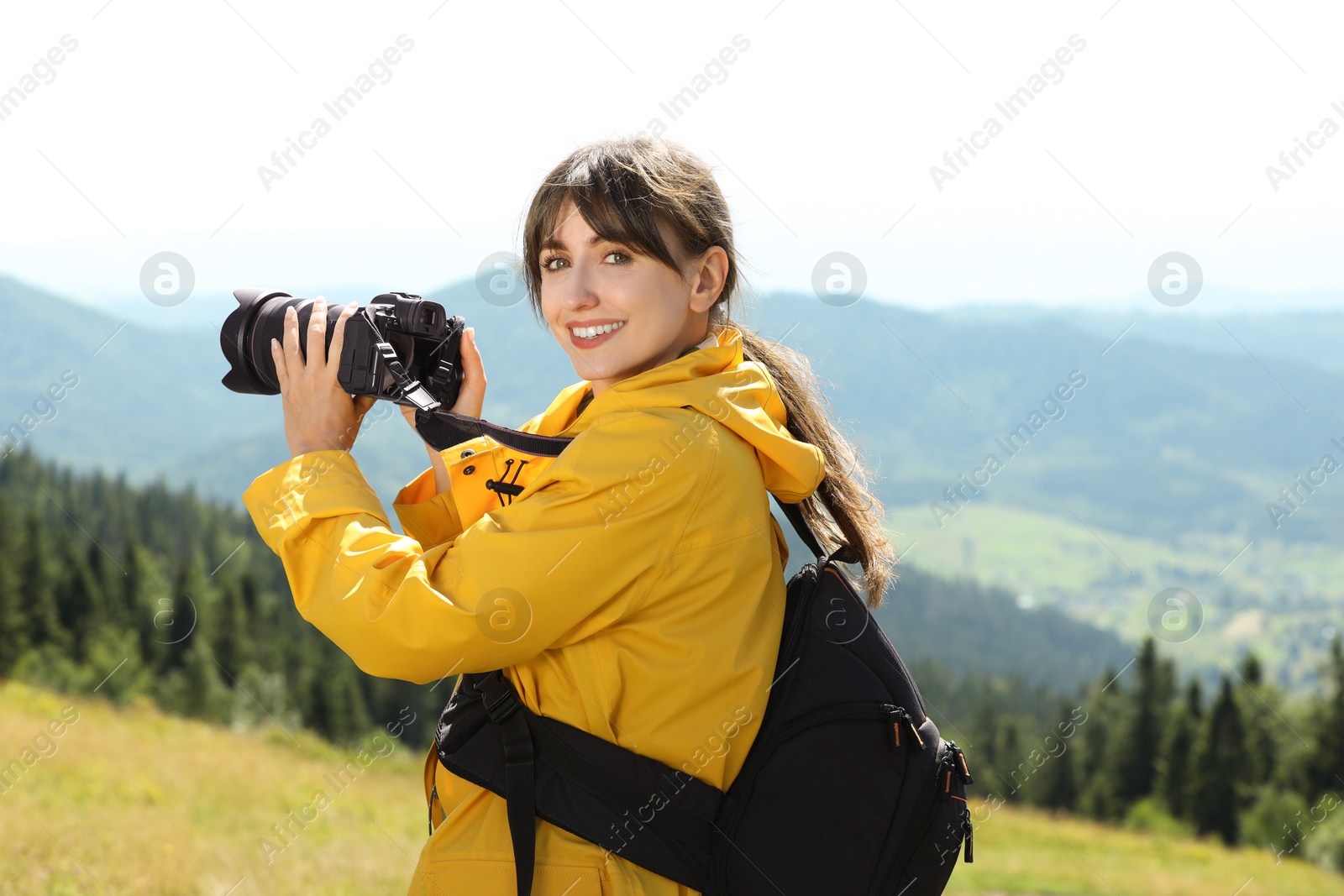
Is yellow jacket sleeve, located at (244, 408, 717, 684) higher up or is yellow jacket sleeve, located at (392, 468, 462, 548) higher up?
yellow jacket sleeve, located at (244, 408, 717, 684)

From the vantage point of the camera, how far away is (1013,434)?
333 inches

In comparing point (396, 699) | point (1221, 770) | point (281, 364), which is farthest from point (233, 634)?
point (281, 364)

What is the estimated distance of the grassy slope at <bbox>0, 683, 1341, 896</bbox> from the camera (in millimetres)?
5098

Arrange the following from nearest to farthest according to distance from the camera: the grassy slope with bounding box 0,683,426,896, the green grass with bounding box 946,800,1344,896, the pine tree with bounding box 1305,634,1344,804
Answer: the grassy slope with bounding box 0,683,426,896, the green grass with bounding box 946,800,1344,896, the pine tree with bounding box 1305,634,1344,804

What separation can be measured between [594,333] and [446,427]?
13.8 inches

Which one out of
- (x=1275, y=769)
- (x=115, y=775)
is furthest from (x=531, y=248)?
(x=1275, y=769)

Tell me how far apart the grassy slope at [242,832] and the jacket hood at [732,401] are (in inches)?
128

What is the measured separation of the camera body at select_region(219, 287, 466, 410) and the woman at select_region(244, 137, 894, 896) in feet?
0.14

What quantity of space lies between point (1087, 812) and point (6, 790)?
3738 centimetres

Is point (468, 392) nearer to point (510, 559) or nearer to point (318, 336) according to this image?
A: point (318, 336)

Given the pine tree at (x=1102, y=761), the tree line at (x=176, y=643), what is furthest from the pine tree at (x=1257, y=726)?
the tree line at (x=176, y=643)

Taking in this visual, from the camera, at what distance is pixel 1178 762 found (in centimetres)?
3462

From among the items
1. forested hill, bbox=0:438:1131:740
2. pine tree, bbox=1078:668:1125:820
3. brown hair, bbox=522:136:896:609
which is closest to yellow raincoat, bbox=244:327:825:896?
brown hair, bbox=522:136:896:609

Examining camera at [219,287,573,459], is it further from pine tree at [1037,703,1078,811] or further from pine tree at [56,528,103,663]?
pine tree at [56,528,103,663]
